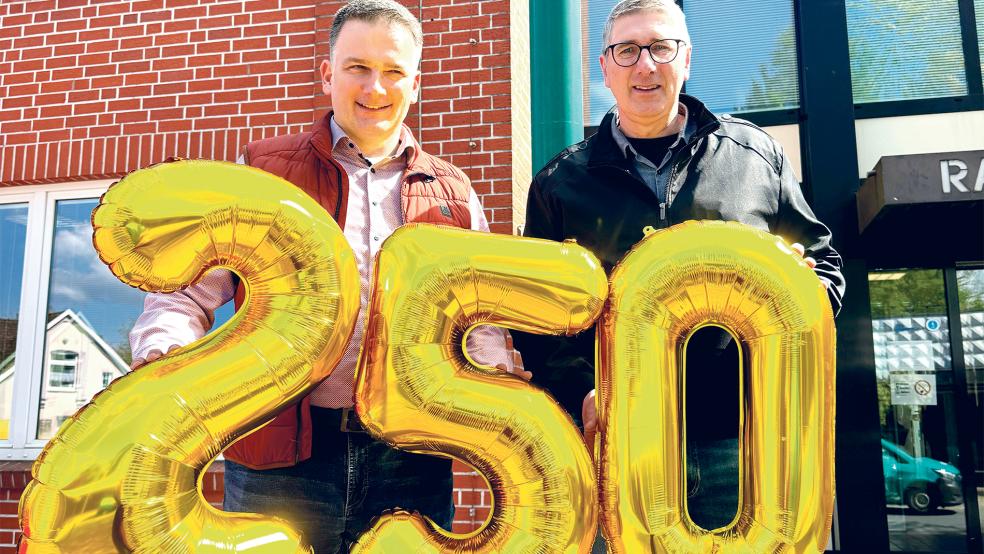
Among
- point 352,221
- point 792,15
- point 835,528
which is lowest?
point 835,528

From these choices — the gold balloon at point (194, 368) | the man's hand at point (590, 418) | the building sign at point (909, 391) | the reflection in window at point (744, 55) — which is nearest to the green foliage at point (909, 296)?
the building sign at point (909, 391)

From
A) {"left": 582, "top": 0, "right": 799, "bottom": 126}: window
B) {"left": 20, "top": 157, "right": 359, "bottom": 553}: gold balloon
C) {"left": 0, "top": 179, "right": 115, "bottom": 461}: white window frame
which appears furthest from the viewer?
{"left": 582, "top": 0, "right": 799, "bottom": 126}: window

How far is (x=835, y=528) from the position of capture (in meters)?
3.84

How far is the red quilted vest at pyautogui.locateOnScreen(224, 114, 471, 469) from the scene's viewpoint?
57.9 inches

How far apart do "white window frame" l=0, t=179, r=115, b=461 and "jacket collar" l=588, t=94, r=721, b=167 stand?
120 inches

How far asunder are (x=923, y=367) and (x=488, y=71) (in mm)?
2891

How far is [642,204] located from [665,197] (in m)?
0.05

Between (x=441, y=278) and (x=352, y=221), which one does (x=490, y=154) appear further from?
(x=441, y=278)

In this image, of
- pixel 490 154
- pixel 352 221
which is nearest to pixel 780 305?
Answer: pixel 352 221

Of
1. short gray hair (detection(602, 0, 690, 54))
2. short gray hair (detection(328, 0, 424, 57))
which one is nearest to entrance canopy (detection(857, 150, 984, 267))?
short gray hair (detection(602, 0, 690, 54))

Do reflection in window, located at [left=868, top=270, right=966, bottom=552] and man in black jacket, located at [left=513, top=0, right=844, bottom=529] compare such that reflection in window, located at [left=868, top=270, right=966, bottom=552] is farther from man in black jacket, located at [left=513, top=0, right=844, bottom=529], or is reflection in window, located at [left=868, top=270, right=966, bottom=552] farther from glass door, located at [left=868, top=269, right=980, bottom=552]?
man in black jacket, located at [left=513, top=0, right=844, bottom=529]

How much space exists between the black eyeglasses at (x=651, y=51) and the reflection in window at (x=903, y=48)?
3.07 meters

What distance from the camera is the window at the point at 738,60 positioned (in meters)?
4.20

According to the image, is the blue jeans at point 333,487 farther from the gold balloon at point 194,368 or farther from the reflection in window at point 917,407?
the reflection in window at point 917,407
